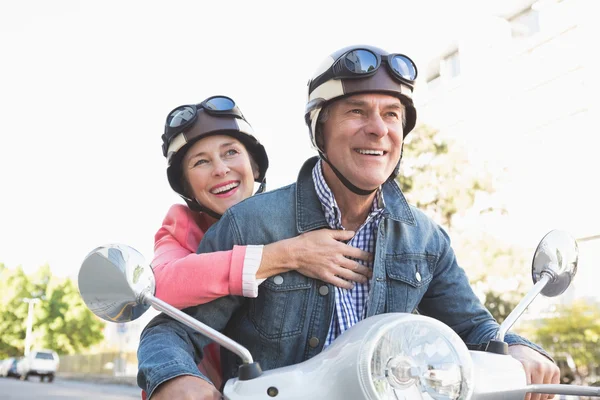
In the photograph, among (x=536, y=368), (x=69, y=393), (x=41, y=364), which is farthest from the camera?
(x=41, y=364)

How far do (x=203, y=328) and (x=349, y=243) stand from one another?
760mm

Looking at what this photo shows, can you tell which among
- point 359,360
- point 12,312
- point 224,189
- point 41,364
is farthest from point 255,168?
point 12,312

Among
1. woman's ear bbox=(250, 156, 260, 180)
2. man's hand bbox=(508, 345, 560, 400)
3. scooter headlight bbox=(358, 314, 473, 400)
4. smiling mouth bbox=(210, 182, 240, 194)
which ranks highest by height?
woman's ear bbox=(250, 156, 260, 180)

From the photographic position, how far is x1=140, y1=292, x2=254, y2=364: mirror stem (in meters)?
1.38

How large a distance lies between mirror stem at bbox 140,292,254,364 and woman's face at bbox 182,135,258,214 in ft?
4.50

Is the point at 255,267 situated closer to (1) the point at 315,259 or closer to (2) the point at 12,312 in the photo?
(1) the point at 315,259

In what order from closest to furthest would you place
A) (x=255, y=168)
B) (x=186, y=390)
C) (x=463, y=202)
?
(x=186, y=390)
(x=255, y=168)
(x=463, y=202)

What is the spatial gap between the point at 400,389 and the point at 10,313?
6091 centimetres

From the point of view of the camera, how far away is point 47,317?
54.8m

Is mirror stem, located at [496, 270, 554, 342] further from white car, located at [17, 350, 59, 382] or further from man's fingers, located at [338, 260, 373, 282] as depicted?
white car, located at [17, 350, 59, 382]

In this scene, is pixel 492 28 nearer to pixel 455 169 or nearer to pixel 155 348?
pixel 455 169

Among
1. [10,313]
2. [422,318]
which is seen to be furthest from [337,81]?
[10,313]

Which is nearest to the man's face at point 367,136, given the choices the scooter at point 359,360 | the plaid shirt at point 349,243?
the plaid shirt at point 349,243

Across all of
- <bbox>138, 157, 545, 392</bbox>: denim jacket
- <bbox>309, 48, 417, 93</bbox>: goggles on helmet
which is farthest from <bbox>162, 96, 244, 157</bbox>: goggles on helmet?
<bbox>309, 48, 417, 93</bbox>: goggles on helmet
